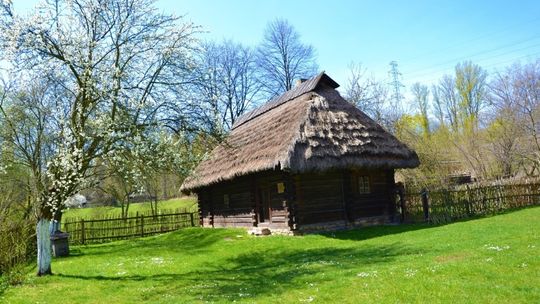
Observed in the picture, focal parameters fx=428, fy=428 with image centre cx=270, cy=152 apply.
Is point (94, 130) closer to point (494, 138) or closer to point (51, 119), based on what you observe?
point (51, 119)

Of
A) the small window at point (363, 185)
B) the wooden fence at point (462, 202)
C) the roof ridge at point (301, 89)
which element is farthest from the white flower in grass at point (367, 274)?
the roof ridge at point (301, 89)

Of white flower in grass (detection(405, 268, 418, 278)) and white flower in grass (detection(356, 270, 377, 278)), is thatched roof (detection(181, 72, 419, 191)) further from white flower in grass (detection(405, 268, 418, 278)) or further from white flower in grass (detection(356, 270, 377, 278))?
white flower in grass (detection(405, 268, 418, 278))

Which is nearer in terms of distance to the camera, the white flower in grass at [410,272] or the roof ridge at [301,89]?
the white flower in grass at [410,272]

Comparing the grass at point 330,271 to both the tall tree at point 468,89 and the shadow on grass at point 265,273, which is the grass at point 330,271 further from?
the tall tree at point 468,89

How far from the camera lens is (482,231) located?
11.5 m

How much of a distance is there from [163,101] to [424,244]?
8035mm

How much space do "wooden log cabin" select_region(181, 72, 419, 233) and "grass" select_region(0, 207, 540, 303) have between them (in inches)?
56.9

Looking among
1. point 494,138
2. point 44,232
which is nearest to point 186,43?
point 44,232

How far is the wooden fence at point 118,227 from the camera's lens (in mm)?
22172

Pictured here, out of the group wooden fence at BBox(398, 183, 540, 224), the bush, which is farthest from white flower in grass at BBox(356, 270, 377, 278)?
wooden fence at BBox(398, 183, 540, 224)

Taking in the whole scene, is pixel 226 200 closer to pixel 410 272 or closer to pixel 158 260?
pixel 158 260

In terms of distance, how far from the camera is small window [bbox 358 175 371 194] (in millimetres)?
17078

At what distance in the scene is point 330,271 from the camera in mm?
8641

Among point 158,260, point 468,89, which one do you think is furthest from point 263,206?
point 468,89
